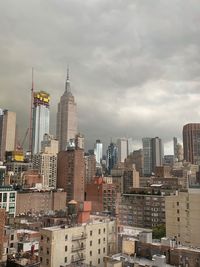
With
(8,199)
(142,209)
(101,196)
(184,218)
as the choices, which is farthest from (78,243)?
(101,196)

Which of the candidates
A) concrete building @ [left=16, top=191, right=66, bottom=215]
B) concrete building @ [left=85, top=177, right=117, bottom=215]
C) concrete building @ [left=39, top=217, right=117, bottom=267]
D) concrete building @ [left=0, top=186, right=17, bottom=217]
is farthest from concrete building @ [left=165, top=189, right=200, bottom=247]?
concrete building @ [left=85, top=177, right=117, bottom=215]

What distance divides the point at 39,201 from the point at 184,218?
10022cm

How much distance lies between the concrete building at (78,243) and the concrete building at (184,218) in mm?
19293

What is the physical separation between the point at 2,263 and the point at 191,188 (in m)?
56.0

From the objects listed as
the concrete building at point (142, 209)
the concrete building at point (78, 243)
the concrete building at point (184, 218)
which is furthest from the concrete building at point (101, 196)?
the concrete building at point (78, 243)

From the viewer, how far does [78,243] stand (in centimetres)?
6266

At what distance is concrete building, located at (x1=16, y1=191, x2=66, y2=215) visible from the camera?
156 meters

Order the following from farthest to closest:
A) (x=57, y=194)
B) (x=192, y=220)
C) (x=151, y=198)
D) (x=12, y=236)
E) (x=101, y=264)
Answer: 1. (x=57, y=194)
2. (x=151, y=198)
3. (x=192, y=220)
4. (x=12, y=236)
5. (x=101, y=264)

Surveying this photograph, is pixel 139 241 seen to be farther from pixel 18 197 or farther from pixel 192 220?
pixel 18 197

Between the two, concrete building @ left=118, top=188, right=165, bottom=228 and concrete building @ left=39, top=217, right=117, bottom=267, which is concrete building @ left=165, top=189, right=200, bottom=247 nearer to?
concrete building @ left=39, top=217, right=117, bottom=267

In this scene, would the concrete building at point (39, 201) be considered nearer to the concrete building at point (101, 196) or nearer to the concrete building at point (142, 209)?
the concrete building at point (101, 196)

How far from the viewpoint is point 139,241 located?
64312 mm

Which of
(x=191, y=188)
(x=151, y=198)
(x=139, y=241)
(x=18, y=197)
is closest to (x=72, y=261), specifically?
(x=139, y=241)

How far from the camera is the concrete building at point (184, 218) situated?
260ft
